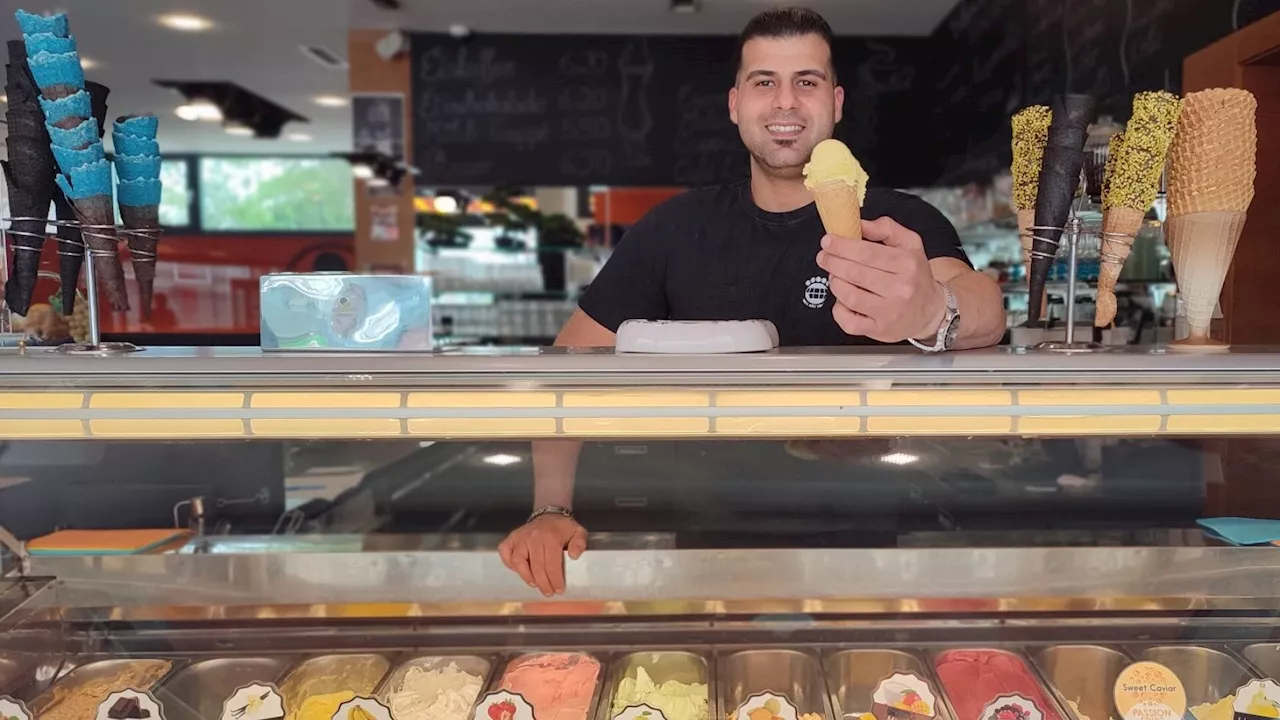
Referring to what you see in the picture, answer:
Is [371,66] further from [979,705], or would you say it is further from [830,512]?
[979,705]

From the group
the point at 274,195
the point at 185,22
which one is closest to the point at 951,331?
the point at 185,22

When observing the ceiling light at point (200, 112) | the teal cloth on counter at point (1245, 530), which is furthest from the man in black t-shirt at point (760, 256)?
the ceiling light at point (200, 112)

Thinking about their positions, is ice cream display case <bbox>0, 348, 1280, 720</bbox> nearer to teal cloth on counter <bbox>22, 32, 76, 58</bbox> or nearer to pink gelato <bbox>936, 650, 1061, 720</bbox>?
pink gelato <bbox>936, 650, 1061, 720</bbox>

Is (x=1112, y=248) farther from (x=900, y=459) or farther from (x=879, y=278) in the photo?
(x=900, y=459)

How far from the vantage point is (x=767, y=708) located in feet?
5.82

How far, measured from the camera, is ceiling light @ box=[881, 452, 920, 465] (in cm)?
245

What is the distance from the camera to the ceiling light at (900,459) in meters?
2.45

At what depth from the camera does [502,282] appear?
6207mm

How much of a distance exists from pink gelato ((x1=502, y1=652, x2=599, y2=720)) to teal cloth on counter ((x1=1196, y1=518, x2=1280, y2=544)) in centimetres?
157

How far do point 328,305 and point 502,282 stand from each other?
4.68 meters

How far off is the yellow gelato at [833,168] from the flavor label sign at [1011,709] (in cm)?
115

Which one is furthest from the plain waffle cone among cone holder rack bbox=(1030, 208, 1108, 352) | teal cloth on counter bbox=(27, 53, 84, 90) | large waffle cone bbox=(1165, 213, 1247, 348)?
teal cloth on counter bbox=(27, 53, 84, 90)

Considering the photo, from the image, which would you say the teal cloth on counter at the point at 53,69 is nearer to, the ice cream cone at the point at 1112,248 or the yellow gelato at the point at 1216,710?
the ice cream cone at the point at 1112,248

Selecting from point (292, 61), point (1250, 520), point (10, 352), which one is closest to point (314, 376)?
point (10, 352)
